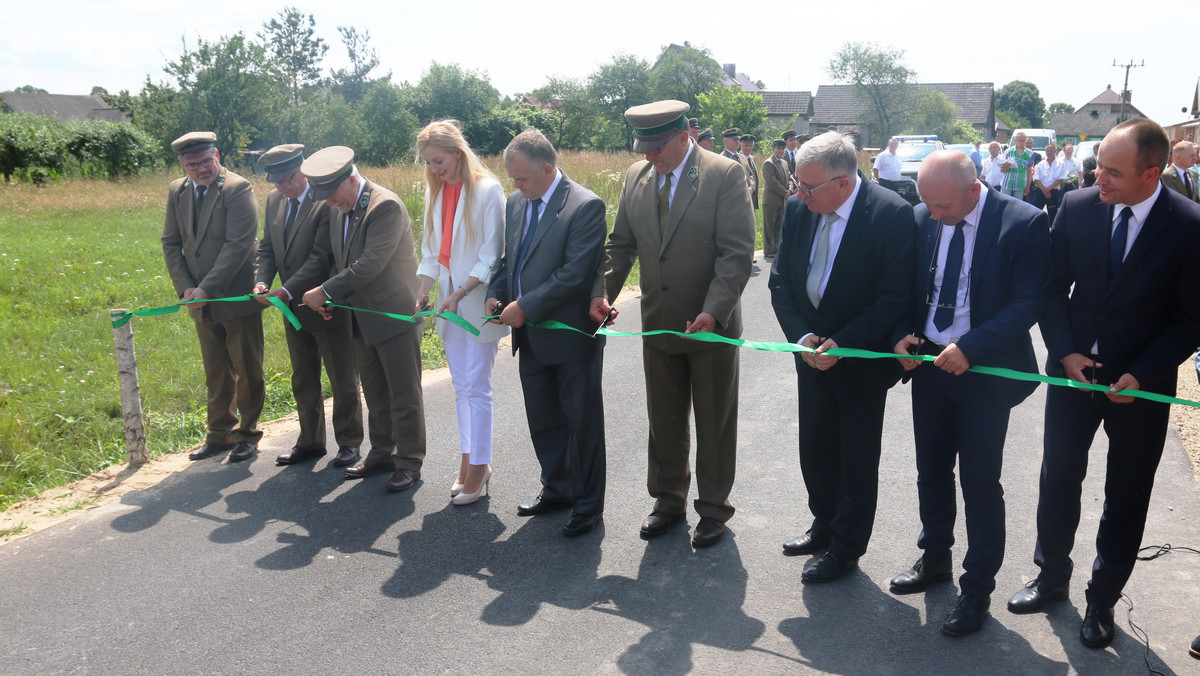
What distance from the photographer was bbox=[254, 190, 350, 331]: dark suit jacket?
19.2ft

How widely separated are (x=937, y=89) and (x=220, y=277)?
9190 centimetres

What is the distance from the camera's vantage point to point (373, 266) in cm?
543

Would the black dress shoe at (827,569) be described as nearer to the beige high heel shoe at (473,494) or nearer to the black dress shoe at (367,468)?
the beige high heel shoe at (473,494)

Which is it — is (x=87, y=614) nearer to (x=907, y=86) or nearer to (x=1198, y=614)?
(x=1198, y=614)

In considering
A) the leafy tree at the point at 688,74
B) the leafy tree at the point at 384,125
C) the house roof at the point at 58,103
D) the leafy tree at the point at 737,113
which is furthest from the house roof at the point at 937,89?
the house roof at the point at 58,103

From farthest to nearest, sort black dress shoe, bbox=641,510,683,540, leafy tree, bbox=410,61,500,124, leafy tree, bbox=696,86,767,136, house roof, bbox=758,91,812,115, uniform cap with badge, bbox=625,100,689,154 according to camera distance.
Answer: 1. house roof, bbox=758,91,812,115
2. leafy tree, bbox=410,61,500,124
3. leafy tree, bbox=696,86,767,136
4. black dress shoe, bbox=641,510,683,540
5. uniform cap with badge, bbox=625,100,689,154

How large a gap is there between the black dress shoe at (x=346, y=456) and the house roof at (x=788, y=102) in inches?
3138

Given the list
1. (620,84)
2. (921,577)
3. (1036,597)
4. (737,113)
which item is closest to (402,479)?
(921,577)

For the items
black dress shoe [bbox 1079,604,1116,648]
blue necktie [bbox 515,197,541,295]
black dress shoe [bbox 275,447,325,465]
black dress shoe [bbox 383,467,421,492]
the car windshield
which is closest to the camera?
black dress shoe [bbox 1079,604,1116,648]

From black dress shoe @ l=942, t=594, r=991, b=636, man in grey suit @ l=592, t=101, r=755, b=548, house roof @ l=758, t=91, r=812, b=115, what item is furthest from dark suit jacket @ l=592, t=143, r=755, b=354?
house roof @ l=758, t=91, r=812, b=115

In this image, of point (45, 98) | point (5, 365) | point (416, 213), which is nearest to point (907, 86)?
point (416, 213)

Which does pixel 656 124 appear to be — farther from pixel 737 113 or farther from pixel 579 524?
pixel 737 113

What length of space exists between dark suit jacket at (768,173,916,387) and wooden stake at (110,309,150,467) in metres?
4.75

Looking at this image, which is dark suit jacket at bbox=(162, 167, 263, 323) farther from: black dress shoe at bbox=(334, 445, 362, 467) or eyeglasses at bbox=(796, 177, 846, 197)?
eyeglasses at bbox=(796, 177, 846, 197)
